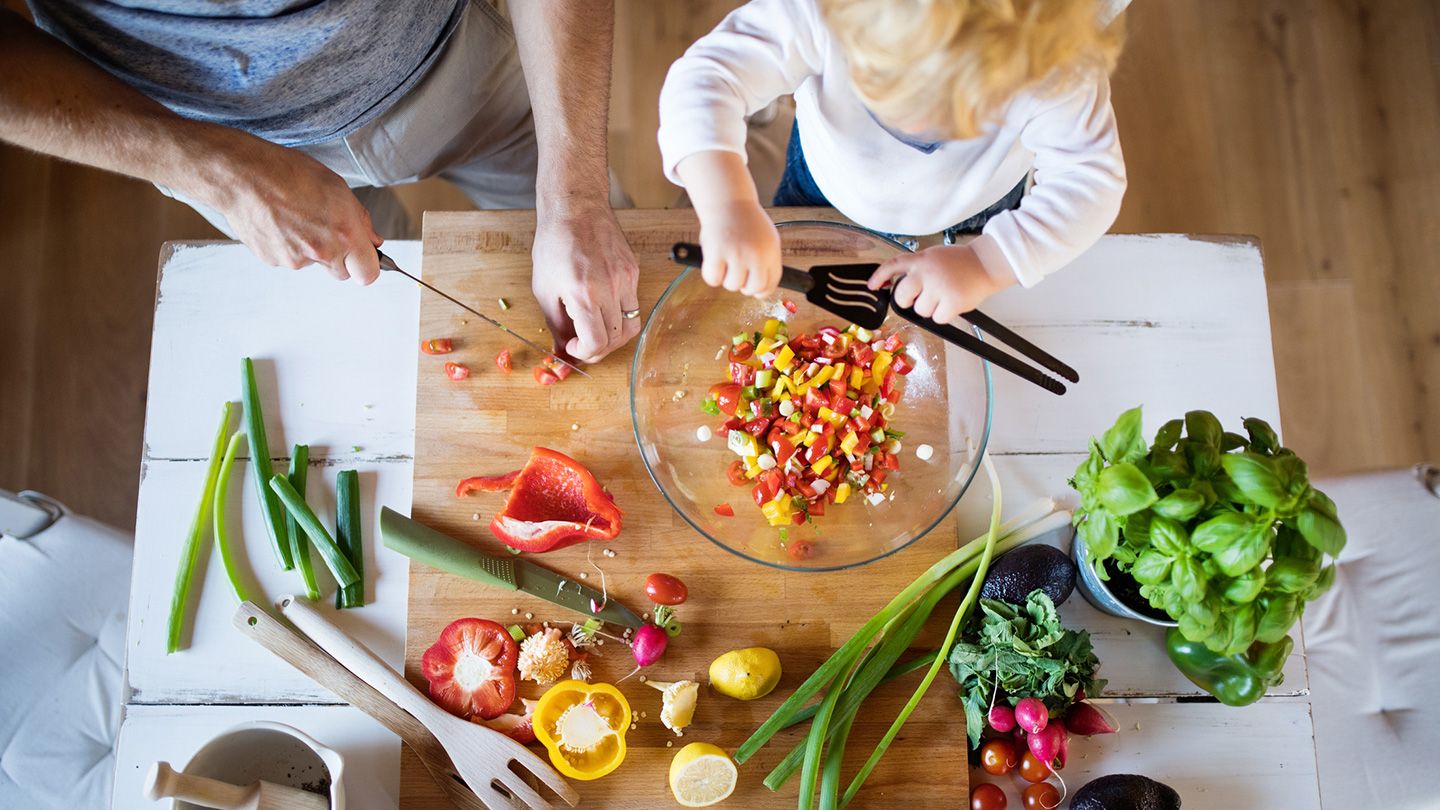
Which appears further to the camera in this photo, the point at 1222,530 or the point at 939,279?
the point at 939,279

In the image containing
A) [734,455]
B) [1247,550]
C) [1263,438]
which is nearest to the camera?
[1247,550]

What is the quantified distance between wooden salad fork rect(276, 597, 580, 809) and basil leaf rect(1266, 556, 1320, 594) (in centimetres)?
92

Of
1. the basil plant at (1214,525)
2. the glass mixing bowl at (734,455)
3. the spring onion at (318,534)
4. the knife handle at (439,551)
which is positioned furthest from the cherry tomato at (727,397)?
the spring onion at (318,534)

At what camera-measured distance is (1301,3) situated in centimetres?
239

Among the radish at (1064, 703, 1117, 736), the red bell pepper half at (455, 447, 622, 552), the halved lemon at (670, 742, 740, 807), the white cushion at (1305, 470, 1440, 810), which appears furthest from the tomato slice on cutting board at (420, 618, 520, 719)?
the white cushion at (1305, 470, 1440, 810)

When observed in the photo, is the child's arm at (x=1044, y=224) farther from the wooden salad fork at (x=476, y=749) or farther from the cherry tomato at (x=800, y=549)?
the wooden salad fork at (x=476, y=749)

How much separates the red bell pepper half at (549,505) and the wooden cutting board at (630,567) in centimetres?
2

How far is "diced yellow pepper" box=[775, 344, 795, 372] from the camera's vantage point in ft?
4.15

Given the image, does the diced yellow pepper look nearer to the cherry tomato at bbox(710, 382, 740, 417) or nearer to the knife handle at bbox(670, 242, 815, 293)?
the cherry tomato at bbox(710, 382, 740, 417)

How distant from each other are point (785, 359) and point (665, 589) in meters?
0.37

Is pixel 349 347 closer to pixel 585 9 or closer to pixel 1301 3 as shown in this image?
pixel 585 9

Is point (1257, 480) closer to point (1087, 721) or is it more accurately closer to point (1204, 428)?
point (1204, 428)

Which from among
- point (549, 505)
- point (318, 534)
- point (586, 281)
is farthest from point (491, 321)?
point (318, 534)

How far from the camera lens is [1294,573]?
929 millimetres
